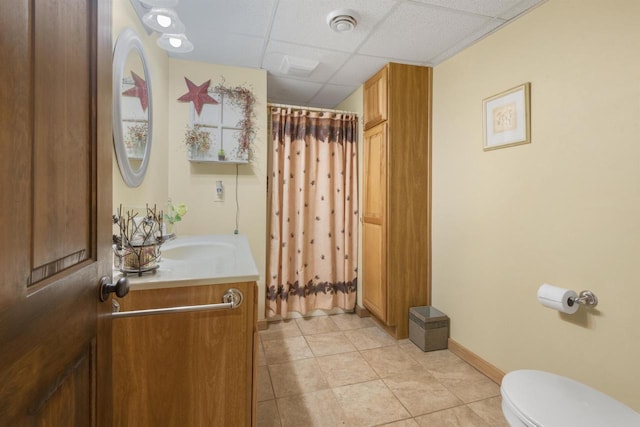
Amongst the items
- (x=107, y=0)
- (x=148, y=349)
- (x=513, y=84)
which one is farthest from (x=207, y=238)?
(x=513, y=84)

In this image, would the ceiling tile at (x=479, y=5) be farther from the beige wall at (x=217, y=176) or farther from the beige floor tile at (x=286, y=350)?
the beige floor tile at (x=286, y=350)

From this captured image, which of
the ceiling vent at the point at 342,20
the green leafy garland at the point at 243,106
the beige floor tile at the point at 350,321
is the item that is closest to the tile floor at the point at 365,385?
the beige floor tile at the point at 350,321

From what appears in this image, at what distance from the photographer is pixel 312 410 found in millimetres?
1686

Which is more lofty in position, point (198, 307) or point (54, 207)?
point (54, 207)

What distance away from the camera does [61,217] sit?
0.59 m

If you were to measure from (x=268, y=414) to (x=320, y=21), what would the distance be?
2378 mm

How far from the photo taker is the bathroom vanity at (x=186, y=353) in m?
1.07

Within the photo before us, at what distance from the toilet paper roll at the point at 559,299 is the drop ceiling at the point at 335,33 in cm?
156

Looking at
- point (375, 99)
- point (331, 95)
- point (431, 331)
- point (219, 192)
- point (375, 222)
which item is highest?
point (331, 95)

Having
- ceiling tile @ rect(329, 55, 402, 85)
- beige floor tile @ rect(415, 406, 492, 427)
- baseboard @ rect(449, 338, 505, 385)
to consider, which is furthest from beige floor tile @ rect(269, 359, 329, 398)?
ceiling tile @ rect(329, 55, 402, 85)

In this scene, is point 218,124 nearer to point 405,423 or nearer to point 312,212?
point 312,212

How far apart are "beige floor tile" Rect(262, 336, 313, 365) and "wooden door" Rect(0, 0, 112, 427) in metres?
1.56

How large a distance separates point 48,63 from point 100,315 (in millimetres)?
592

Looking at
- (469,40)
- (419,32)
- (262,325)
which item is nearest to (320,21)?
(419,32)
